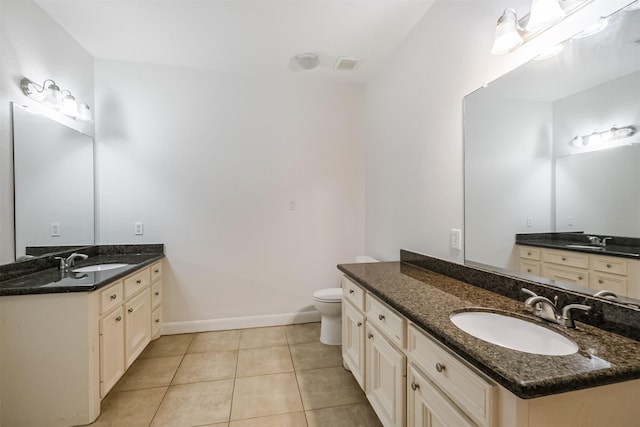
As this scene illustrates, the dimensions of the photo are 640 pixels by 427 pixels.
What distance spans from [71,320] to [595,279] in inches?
99.2

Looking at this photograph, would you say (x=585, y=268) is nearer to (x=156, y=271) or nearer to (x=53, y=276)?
(x=53, y=276)

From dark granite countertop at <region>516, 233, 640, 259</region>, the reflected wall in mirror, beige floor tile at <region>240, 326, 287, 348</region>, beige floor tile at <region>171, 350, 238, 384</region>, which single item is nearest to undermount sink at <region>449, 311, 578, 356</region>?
dark granite countertop at <region>516, 233, 640, 259</region>

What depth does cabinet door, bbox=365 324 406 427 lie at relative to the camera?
1288 mm

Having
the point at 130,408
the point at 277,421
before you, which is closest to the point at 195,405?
the point at 130,408

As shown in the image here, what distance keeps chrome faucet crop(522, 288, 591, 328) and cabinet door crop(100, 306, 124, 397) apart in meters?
2.25

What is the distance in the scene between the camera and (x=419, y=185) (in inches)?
85.0

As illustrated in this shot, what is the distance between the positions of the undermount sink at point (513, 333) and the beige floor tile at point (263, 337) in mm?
1916

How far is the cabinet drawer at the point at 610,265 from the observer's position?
3.25 feet

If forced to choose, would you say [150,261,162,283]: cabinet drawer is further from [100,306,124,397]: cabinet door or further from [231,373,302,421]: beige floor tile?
[231,373,302,421]: beige floor tile

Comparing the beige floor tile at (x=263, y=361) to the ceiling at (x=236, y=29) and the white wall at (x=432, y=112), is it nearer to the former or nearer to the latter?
the white wall at (x=432, y=112)

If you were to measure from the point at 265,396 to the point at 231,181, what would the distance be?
196 centimetres

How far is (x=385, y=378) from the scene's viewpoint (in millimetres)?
1456

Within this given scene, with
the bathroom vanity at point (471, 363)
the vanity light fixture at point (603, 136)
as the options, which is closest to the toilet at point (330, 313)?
the bathroom vanity at point (471, 363)

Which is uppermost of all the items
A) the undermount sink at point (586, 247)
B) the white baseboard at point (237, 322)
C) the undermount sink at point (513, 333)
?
the undermount sink at point (586, 247)
